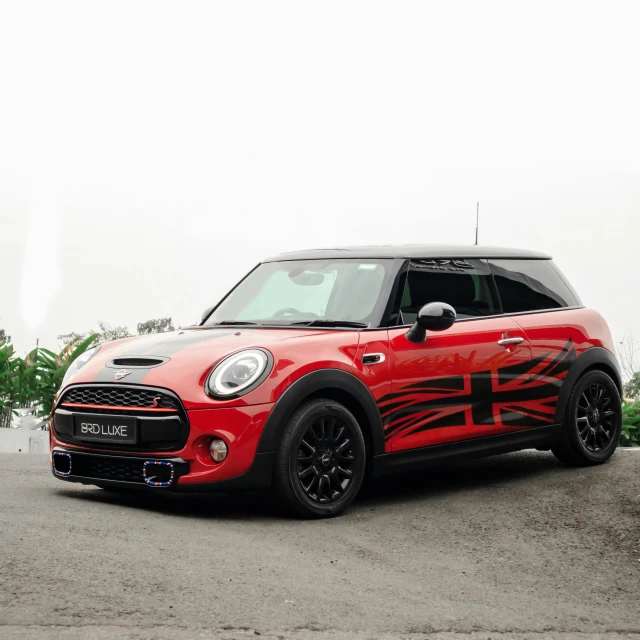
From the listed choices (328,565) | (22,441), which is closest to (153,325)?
(22,441)

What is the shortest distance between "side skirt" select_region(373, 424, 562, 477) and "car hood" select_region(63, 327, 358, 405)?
0.79 meters

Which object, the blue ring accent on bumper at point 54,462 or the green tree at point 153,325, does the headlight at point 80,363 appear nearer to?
the blue ring accent on bumper at point 54,462

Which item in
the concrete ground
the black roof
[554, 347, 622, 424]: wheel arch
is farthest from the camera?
[554, 347, 622, 424]: wheel arch

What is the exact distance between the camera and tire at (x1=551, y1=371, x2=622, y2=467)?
8727mm

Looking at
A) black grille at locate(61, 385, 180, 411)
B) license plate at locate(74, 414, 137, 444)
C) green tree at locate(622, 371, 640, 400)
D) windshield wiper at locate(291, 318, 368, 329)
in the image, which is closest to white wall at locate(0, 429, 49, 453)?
black grille at locate(61, 385, 180, 411)

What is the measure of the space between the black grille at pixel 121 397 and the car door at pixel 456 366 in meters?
1.43

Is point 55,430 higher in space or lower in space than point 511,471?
higher

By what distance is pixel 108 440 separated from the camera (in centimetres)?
683

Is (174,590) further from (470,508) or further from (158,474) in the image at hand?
(470,508)

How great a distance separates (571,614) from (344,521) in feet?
6.65

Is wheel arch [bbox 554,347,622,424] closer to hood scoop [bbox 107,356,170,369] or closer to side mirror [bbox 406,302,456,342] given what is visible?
side mirror [bbox 406,302,456,342]

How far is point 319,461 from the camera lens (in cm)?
682

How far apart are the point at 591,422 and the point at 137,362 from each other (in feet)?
12.8

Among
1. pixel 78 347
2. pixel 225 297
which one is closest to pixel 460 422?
pixel 225 297
